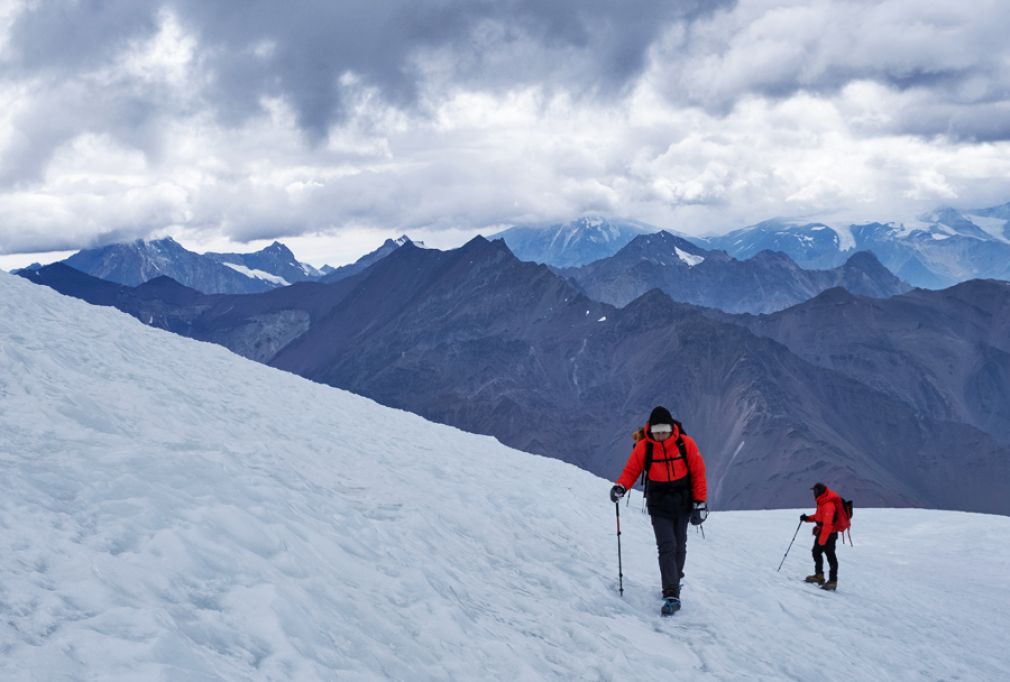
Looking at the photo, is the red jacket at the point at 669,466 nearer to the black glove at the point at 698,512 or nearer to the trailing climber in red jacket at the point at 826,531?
the black glove at the point at 698,512

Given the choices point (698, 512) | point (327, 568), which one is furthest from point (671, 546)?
point (327, 568)

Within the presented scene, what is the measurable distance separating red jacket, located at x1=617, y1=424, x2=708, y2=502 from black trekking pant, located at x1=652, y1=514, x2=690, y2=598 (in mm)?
511

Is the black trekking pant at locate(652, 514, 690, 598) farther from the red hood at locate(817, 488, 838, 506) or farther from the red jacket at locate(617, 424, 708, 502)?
the red hood at locate(817, 488, 838, 506)

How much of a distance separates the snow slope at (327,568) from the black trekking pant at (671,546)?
53 centimetres

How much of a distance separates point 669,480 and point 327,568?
5033mm

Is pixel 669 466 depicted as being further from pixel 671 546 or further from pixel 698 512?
pixel 671 546

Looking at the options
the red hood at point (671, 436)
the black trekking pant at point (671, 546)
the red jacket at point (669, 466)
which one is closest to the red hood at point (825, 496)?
the black trekking pant at point (671, 546)

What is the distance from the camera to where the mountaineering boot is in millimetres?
11312

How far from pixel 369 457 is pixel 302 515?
6676 mm

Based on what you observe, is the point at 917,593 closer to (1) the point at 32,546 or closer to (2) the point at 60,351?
(1) the point at 32,546

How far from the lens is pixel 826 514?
17.2 metres

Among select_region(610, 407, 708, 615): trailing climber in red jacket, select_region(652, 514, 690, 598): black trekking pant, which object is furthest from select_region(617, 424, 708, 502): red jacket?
select_region(652, 514, 690, 598): black trekking pant

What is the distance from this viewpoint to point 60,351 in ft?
53.6

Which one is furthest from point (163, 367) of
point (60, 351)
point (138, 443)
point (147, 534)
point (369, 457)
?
point (147, 534)
